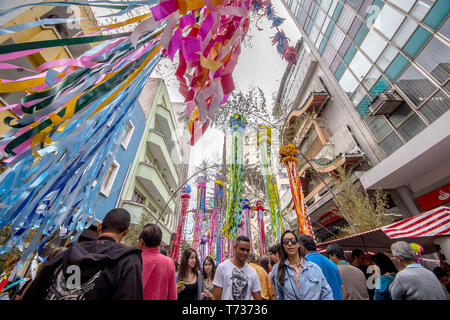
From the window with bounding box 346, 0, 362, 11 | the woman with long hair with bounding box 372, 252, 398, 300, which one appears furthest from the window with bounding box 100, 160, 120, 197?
the window with bounding box 346, 0, 362, 11

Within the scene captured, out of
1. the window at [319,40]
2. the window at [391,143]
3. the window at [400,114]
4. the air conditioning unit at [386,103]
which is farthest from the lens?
the window at [319,40]

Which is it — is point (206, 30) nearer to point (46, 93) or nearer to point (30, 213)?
point (46, 93)

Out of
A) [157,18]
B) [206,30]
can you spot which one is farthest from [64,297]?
[206,30]

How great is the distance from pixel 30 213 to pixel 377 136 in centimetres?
1256

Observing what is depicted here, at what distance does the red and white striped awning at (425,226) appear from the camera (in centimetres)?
396

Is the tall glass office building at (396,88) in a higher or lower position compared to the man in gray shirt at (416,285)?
higher

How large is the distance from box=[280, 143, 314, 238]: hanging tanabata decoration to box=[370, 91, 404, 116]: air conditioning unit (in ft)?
21.3

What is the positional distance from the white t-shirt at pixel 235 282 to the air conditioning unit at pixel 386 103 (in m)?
9.94

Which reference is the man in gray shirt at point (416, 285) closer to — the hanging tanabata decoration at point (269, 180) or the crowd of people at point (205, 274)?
the crowd of people at point (205, 274)

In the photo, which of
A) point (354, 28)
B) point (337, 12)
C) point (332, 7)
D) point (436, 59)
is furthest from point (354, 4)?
point (436, 59)

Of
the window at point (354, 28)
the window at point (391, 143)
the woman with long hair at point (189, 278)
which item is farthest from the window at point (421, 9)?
the woman with long hair at point (189, 278)

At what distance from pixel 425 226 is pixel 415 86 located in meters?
6.74

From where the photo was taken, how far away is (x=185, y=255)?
3.12 meters

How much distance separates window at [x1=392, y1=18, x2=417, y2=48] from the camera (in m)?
7.95
